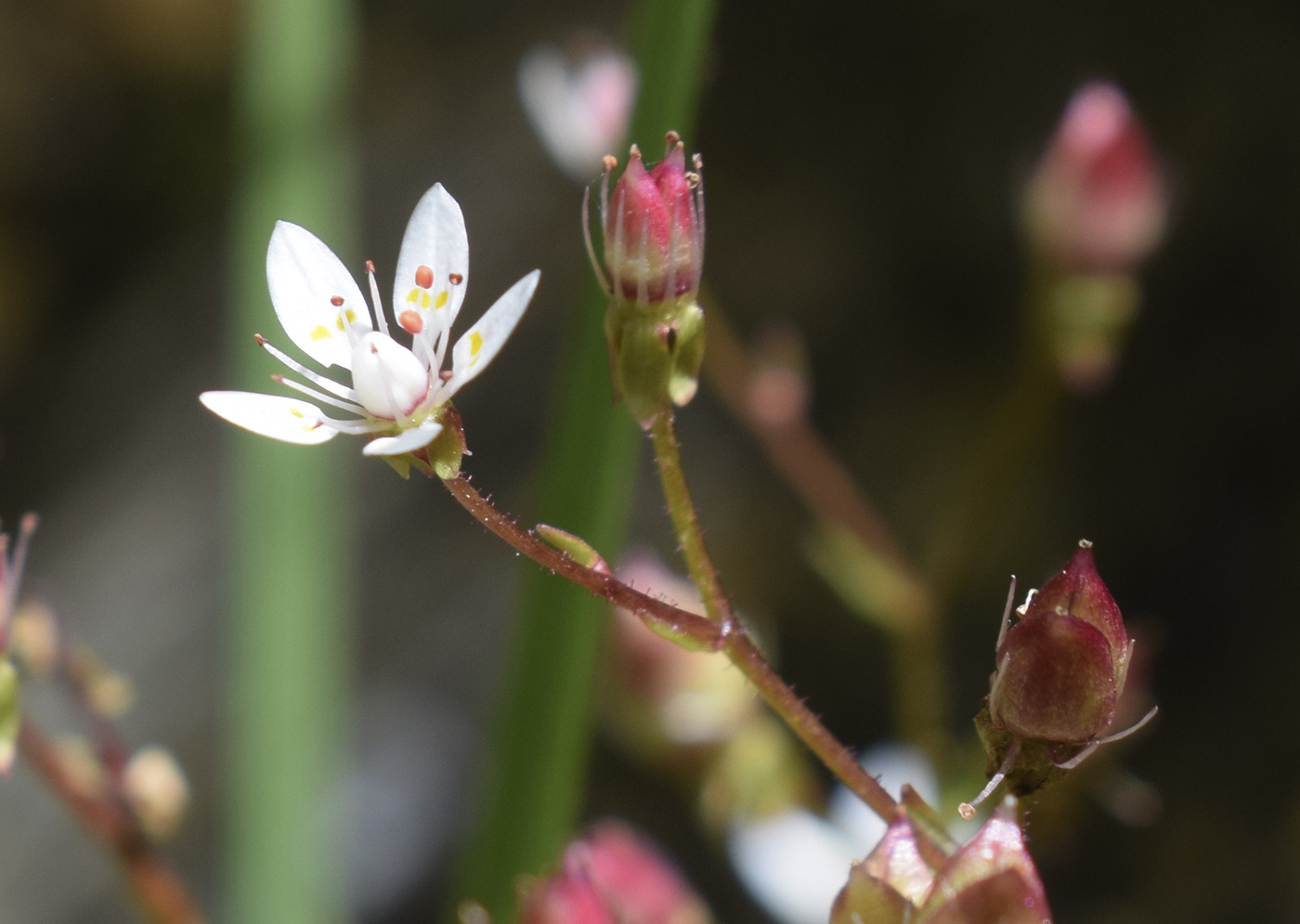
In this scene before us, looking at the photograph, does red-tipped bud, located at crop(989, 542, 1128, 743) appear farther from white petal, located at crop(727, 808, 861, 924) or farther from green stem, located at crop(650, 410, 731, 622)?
white petal, located at crop(727, 808, 861, 924)

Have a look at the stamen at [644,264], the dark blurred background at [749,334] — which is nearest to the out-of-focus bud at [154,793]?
the dark blurred background at [749,334]

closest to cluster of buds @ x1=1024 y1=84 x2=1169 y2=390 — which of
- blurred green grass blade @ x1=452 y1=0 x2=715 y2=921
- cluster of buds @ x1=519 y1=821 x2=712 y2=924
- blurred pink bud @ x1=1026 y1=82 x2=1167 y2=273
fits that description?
blurred pink bud @ x1=1026 y1=82 x2=1167 y2=273

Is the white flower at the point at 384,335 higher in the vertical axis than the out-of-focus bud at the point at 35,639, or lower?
higher

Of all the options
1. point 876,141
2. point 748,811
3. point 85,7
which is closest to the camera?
point 748,811

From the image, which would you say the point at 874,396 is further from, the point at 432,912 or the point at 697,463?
the point at 432,912

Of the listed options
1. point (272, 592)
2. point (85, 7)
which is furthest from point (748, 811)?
point (85, 7)

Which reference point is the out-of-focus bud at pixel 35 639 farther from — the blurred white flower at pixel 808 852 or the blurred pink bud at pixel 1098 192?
the blurred pink bud at pixel 1098 192
